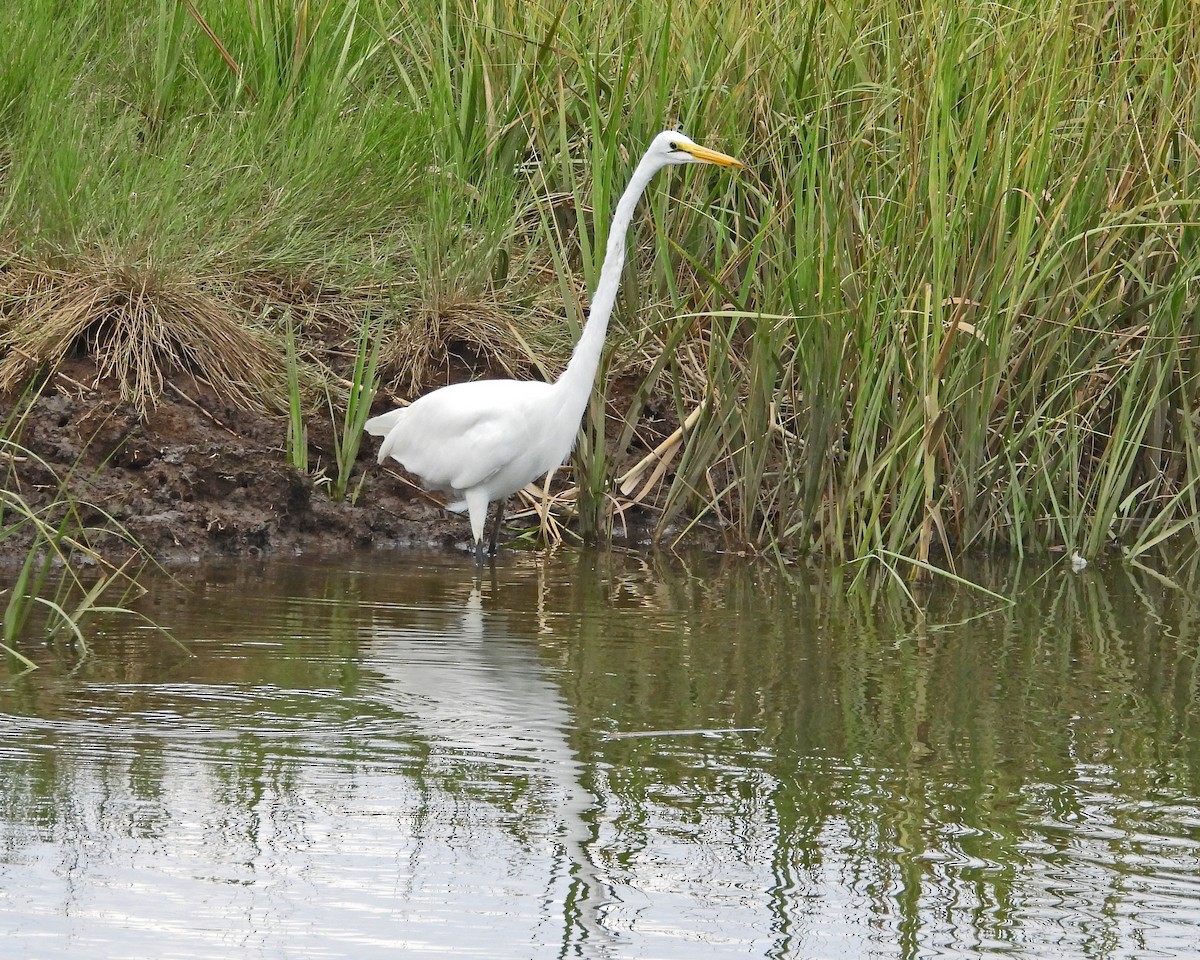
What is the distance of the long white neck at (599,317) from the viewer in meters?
5.59

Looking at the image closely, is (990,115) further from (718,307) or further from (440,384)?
(440,384)

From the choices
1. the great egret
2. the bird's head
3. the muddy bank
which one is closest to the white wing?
the great egret

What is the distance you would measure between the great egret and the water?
0.71m

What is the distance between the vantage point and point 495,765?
11.5 ft

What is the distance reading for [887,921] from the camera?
2711mm

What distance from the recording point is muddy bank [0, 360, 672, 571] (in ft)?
18.8

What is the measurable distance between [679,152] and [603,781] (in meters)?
2.75

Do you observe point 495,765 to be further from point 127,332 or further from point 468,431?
point 127,332

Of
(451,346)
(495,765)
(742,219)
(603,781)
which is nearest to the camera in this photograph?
(603,781)

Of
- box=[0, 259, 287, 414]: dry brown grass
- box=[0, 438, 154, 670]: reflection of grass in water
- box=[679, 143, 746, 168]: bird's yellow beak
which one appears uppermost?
box=[679, 143, 746, 168]: bird's yellow beak

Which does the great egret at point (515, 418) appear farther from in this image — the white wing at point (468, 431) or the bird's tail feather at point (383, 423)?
the bird's tail feather at point (383, 423)

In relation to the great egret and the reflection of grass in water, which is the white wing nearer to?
the great egret

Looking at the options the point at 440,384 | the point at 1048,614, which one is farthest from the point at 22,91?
the point at 1048,614

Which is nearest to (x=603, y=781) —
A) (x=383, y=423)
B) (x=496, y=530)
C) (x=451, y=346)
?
(x=496, y=530)
